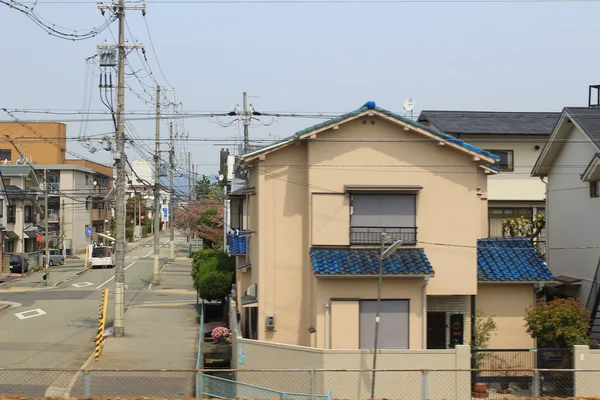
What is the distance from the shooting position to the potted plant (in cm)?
2584

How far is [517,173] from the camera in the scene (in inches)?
1205

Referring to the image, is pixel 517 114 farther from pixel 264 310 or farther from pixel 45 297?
pixel 45 297

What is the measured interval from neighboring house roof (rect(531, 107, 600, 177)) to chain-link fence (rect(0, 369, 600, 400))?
889 cm

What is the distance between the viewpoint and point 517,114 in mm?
32750

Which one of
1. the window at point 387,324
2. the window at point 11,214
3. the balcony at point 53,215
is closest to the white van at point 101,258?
the window at point 11,214

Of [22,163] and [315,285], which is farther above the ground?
[22,163]

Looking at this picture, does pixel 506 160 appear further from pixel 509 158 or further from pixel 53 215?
pixel 53 215

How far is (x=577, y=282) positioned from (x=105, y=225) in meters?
68.7

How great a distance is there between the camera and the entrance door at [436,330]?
64.2 feet

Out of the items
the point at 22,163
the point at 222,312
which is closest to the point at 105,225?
the point at 22,163

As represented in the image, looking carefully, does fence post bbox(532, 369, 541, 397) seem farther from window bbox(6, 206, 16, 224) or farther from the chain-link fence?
window bbox(6, 206, 16, 224)

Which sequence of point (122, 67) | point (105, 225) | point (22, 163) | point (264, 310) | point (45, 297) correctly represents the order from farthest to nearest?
point (105, 225)
point (22, 163)
point (45, 297)
point (122, 67)
point (264, 310)

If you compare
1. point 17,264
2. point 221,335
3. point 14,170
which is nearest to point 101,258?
point 17,264

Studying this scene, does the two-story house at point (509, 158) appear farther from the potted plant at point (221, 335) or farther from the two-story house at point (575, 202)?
the potted plant at point (221, 335)
